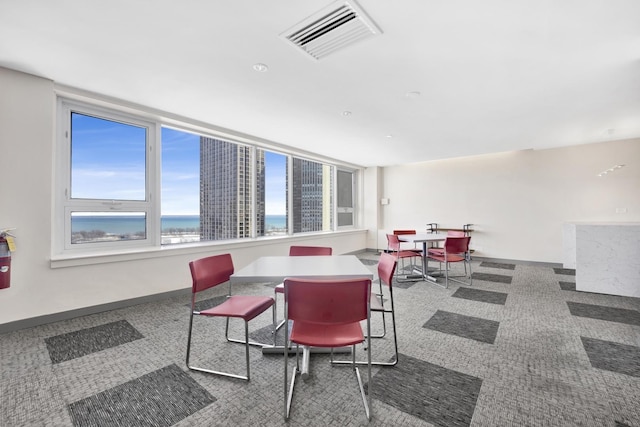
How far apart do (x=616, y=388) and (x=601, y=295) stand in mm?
3027

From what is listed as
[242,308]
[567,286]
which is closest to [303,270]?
[242,308]

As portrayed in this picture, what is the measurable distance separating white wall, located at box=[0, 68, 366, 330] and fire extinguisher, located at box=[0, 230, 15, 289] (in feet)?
0.44

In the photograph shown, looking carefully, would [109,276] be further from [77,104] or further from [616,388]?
[616,388]

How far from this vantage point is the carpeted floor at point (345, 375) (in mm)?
1678

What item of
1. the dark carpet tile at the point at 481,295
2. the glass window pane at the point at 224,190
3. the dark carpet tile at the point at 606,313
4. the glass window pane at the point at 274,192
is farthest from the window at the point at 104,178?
the dark carpet tile at the point at 606,313

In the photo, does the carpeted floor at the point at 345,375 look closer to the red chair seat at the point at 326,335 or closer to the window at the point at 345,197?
the red chair seat at the point at 326,335

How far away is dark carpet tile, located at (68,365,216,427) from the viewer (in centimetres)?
164

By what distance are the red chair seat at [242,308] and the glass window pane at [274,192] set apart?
3327 millimetres

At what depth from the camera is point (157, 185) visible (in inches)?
159

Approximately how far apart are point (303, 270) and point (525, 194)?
6702mm

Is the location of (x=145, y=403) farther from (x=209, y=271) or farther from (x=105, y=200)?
(x=105, y=200)

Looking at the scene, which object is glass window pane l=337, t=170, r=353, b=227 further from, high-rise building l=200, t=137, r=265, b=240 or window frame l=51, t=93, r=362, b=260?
window frame l=51, t=93, r=362, b=260

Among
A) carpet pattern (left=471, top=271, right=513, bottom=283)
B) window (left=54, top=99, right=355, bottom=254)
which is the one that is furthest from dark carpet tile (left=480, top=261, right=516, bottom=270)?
window (left=54, top=99, right=355, bottom=254)

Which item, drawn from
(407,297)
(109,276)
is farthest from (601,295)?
(109,276)
